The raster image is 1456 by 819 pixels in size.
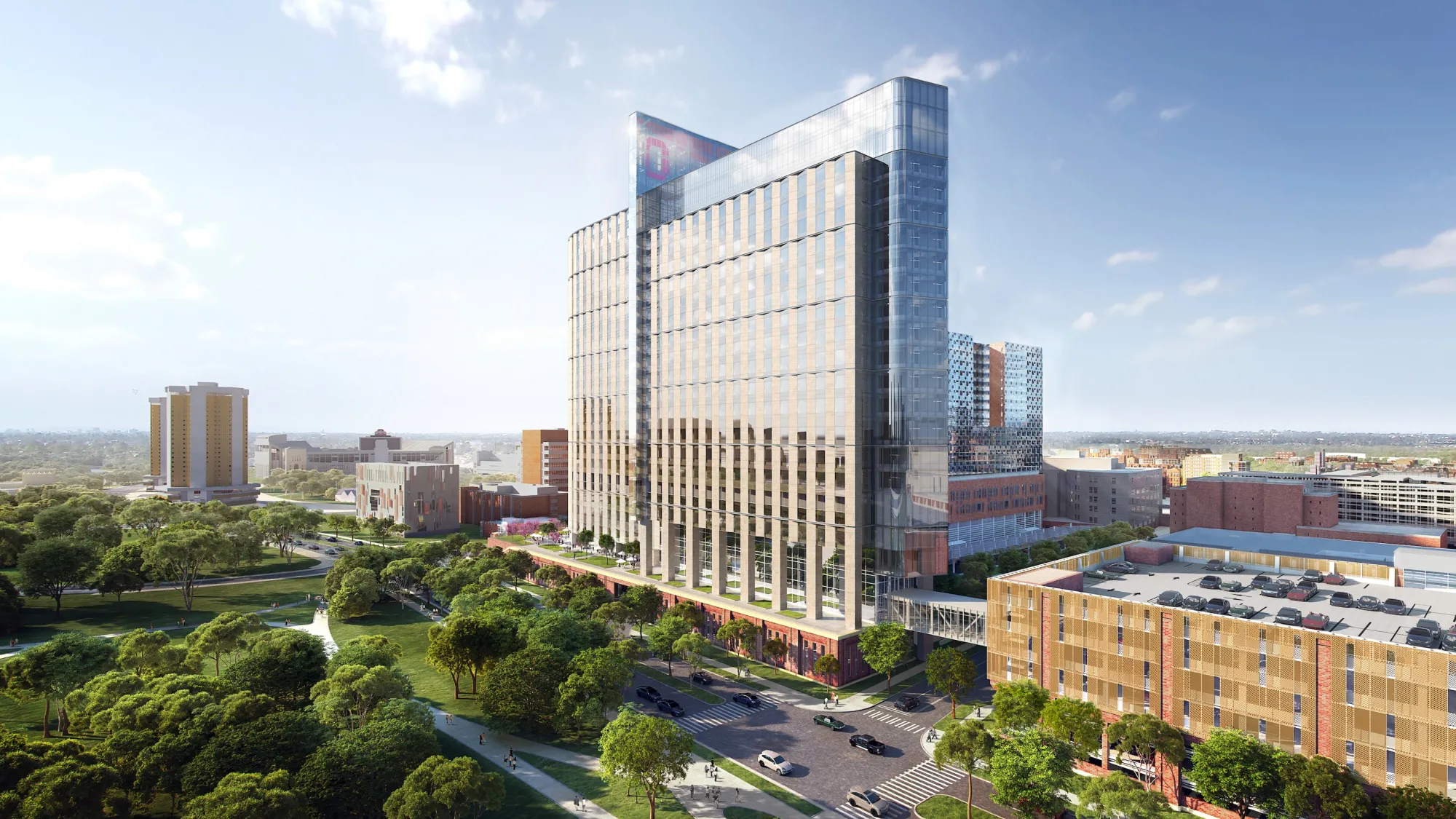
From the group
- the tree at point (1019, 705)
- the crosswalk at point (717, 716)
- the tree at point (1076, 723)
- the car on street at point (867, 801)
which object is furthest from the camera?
the crosswalk at point (717, 716)

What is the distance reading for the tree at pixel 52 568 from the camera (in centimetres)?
9394

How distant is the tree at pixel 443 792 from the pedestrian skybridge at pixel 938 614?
4586 centimetres

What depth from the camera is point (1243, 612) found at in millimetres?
52312

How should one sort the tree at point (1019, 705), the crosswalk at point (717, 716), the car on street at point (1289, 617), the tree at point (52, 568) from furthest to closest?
1. the tree at point (52, 568)
2. the crosswalk at point (717, 716)
3. the tree at point (1019, 705)
4. the car on street at point (1289, 617)

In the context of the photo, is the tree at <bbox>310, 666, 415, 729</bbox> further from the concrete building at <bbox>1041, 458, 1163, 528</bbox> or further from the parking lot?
the concrete building at <bbox>1041, 458, 1163, 528</bbox>

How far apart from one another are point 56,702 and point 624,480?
77.6 meters

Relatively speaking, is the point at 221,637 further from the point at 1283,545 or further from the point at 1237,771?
the point at 1283,545

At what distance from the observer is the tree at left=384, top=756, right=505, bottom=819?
43.9 meters

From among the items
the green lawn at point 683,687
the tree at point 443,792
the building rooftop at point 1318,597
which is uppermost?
the building rooftop at point 1318,597

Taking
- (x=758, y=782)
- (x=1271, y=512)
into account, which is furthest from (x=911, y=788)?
(x=1271, y=512)

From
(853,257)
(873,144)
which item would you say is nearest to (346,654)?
(853,257)

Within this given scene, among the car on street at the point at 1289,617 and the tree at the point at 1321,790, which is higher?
the car on street at the point at 1289,617

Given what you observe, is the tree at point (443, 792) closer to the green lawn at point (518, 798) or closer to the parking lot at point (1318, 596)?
the green lawn at point (518, 798)

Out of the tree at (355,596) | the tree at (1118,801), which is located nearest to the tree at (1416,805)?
the tree at (1118,801)
